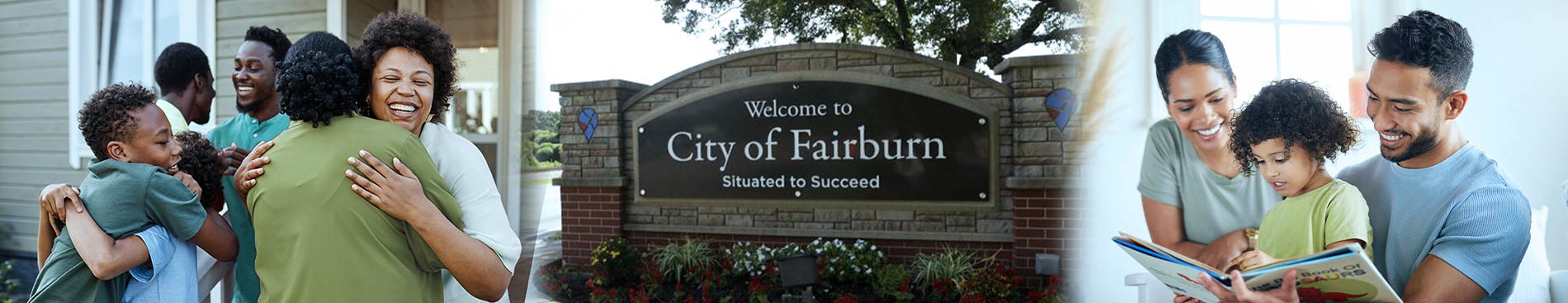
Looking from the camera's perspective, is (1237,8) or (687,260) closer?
(1237,8)

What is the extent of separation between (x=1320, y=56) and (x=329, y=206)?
2.65m

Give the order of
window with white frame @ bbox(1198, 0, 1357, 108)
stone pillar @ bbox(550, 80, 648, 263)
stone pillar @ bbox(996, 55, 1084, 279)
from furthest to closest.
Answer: stone pillar @ bbox(550, 80, 648, 263) < stone pillar @ bbox(996, 55, 1084, 279) < window with white frame @ bbox(1198, 0, 1357, 108)

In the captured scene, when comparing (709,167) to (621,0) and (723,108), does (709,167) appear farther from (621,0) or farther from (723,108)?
(621,0)

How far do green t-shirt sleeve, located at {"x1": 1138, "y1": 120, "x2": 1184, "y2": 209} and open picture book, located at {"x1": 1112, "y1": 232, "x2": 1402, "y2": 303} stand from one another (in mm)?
645

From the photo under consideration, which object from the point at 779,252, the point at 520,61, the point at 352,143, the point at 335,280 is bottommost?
the point at 779,252

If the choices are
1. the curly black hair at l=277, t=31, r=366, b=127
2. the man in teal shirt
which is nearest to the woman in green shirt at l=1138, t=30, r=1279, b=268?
the curly black hair at l=277, t=31, r=366, b=127

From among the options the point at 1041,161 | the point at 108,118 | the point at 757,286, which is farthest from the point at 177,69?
the point at 1041,161

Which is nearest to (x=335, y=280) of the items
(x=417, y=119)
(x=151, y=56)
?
(x=417, y=119)

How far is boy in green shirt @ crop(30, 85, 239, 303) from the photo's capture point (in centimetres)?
208

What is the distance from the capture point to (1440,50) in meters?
2.19

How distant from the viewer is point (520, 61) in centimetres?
420

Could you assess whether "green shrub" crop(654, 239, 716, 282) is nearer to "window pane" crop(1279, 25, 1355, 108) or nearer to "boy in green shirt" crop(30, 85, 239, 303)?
"boy in green shirt" crop(30, 85, 239, 303)

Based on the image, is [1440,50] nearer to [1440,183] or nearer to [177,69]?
[1440,183]

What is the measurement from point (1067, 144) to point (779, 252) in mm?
1510
